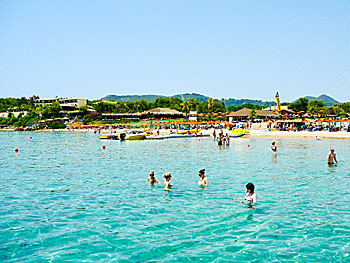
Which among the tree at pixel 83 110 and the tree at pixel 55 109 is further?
the tree at pixel 55 109

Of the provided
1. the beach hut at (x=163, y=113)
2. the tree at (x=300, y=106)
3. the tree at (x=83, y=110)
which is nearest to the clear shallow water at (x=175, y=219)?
the beach hut at (x=163, y=113)

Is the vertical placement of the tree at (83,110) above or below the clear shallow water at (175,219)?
above

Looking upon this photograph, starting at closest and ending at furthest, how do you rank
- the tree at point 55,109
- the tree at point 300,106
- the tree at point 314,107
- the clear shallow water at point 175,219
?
the clear shallow water at point 175,219 → the tree at point 314,107 → the tree at point 55,109 → the tree at point 300,106

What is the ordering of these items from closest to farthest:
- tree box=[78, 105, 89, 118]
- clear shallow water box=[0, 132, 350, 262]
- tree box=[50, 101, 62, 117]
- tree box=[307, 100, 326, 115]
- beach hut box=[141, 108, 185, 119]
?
clear shallow water box=[0, 132, 350, 262] → beach hut box=[141, 108, 185, 119] → tree box=[307, 100, 326, 115] → tree box=[78, 105, 89, 118] → tree box=[50, 101, 62, 117]

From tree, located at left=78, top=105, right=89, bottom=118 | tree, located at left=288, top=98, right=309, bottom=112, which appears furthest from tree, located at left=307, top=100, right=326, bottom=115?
tree, located at left=78, top=105, right=89, bottom=118

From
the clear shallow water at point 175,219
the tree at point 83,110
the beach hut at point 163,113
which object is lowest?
the clear shallow water at point 175,219

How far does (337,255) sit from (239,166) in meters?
13.7

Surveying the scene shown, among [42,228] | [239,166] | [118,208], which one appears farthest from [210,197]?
[239,166]

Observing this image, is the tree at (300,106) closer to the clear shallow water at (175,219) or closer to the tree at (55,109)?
the tree at (55,109)

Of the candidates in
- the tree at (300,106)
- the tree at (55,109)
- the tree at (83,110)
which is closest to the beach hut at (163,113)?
the tree at (83,110)

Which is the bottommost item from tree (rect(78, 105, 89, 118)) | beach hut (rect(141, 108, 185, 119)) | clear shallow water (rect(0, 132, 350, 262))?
clear shallow water (rect(0, 132, 350, 262))

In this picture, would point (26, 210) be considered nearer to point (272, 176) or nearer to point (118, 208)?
point (118, 208)

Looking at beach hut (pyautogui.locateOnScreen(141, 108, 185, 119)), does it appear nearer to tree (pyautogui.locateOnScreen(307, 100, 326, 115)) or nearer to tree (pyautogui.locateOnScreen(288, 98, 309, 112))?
tree (pyautogui.locateOnScreen(307, 100, 326, 115))

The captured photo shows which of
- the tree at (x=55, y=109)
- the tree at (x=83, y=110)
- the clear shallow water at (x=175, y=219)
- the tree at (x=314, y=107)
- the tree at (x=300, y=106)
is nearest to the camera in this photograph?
the clear shallow water at (x=175, y=219)
